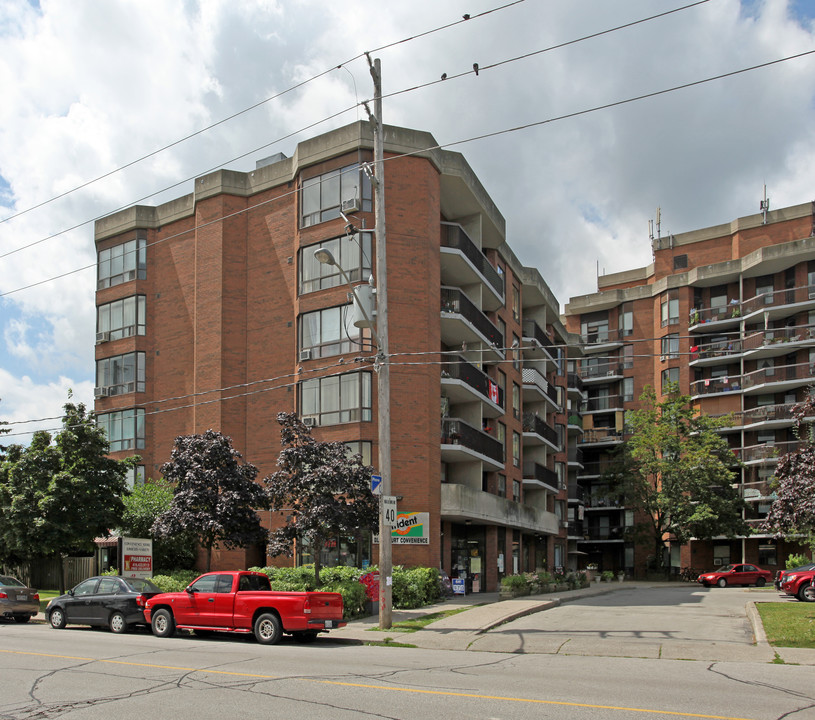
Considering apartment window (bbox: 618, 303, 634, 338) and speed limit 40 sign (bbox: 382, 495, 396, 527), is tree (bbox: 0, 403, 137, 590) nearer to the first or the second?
speed limit 40 sign (bbox: 382, 495, 396, 527)

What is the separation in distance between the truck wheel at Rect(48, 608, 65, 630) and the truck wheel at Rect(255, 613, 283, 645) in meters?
6.99

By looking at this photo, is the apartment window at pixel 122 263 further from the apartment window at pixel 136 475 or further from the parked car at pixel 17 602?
the parked car at pixel 17 602

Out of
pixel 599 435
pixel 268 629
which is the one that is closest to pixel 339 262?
pixel 268 629

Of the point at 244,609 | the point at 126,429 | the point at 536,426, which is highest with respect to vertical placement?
the point at 536,426

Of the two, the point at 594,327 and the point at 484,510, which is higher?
the point at 594,327

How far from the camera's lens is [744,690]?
1113 centimetres

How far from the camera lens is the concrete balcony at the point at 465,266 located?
36.2m

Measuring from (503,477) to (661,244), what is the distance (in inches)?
1426

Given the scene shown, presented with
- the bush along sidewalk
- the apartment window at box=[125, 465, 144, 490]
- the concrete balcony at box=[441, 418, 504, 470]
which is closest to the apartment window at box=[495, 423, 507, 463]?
the concrete balcony at box=[441, 418, 504, 470]

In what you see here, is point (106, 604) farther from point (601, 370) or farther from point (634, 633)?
point (601, 370)

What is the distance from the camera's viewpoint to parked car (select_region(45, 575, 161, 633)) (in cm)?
1992

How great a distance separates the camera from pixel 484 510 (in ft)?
119

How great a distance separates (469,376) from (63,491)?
16969 millimetres

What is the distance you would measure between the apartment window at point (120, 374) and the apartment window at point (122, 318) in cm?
114
